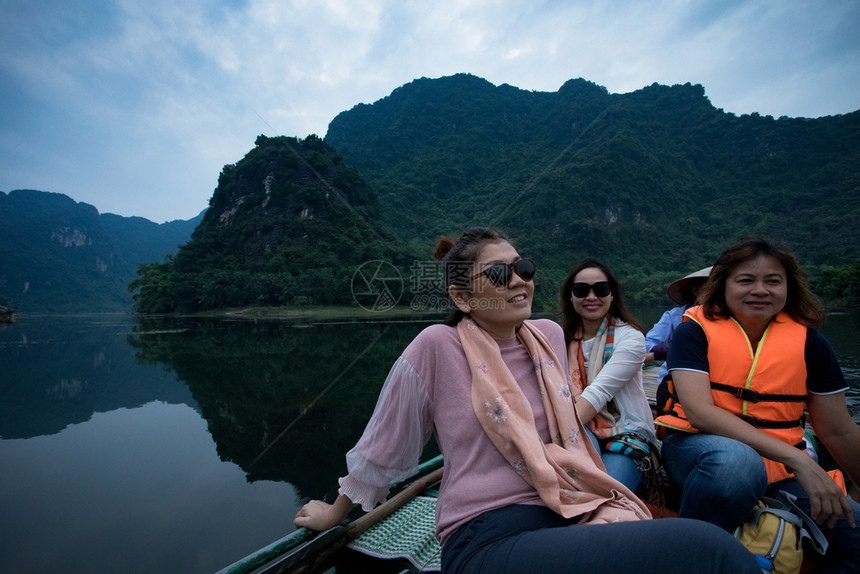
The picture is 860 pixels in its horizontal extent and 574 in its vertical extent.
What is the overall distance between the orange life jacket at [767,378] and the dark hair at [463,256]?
916 millimetres

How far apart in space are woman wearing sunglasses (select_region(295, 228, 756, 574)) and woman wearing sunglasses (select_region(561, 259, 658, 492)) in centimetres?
60

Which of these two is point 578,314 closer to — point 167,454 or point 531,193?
point 167,454

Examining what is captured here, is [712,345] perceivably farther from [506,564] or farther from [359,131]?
[359,131]

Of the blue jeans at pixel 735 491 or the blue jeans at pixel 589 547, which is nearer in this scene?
the blue jeans at pixel 589 547

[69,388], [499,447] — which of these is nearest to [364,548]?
[499,447]

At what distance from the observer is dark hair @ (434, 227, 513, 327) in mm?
1296

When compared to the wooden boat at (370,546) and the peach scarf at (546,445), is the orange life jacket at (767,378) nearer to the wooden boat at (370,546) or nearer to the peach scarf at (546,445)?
the wooden boat at (370,546)

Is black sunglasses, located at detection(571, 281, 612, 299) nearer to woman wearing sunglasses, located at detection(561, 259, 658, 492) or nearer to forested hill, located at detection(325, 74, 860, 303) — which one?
woman wearing sunglasses, located at detection(561, 259, 658, 492)

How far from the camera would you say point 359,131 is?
112 meters

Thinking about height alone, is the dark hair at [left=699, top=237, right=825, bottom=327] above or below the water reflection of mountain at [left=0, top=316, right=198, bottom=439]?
above

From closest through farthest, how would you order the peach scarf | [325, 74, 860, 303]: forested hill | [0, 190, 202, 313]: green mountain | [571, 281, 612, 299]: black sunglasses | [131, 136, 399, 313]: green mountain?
the peach scarf → [571, 281, 612, 299]: black sunglasses → [131, 136, 399, 313]: green mountain → [325, 74, 860, 303]: forested hill → [0, 190, 202, 313]: green mountain

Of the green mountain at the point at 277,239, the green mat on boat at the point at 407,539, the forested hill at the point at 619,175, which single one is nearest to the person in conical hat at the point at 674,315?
the green mat on boat at the point at 407,539

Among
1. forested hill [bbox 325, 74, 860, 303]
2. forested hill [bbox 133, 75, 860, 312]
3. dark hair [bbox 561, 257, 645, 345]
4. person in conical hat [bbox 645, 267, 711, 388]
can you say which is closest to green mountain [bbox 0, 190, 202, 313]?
forested hill [bbox 133, 75, 860, 312]

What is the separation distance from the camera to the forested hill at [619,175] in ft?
186
